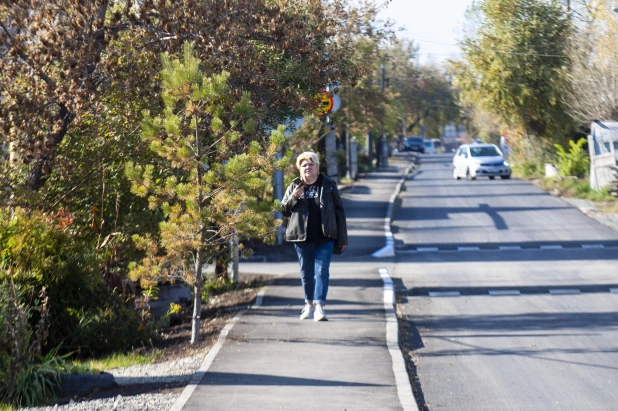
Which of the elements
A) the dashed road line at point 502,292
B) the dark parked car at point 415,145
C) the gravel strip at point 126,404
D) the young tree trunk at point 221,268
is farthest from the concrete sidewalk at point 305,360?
the dark parked car at point 415,145

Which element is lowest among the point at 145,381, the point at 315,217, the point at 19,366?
the point at 145,381

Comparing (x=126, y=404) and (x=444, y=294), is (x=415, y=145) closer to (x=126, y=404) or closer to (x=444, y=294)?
(x=444, y=294)

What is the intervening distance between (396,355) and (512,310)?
3.42 metres

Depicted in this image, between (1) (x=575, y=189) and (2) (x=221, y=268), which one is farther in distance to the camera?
(1) (x=575, y=189)

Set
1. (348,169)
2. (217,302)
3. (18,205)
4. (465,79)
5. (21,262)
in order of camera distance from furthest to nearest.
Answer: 1. (348,169)
2. (465,79)
3. (217,302)
4. (18,205)
5. (21,262)

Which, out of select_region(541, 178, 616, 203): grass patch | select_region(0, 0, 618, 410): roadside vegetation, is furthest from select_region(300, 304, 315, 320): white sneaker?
select_region(541, 178, 616, 203): grass patch

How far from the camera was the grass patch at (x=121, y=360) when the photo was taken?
8662 mm

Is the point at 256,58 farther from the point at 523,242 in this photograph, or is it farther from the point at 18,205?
the point at 523,242

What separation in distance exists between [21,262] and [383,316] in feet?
13.0

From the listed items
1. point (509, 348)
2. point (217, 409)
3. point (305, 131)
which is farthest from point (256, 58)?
point (305, 131)

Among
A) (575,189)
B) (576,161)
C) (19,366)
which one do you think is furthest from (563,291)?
(576,161)

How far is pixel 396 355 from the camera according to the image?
8.38 m

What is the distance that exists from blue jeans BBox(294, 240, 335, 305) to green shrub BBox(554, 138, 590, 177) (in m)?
25.8

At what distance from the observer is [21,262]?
8.93 meters
